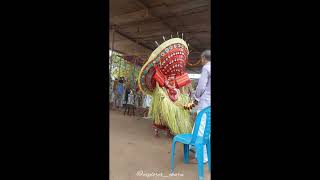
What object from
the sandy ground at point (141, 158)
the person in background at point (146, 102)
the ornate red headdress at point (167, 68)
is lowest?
the sandy ground at point (141, 158)

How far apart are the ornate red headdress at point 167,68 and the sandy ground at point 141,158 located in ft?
1.58

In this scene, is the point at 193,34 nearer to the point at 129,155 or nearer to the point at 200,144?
the point at 200,144

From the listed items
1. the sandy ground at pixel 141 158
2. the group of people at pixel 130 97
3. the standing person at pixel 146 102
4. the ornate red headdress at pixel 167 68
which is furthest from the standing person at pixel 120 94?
the standing person at pixel 146 102

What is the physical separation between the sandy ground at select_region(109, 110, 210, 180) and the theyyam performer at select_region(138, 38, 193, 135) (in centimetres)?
26

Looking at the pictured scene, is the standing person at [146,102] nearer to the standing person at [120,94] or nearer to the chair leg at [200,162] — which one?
the standing person at [120,94]

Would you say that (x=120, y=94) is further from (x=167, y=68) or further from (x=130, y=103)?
(x=167, y=68)

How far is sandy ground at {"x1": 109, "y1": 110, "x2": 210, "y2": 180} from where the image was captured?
102 centimetres

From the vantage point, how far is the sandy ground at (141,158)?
102 cm

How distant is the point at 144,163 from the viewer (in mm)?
1170

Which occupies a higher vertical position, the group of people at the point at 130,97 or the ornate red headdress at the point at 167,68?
the ornate red headdress at the point at 167,68

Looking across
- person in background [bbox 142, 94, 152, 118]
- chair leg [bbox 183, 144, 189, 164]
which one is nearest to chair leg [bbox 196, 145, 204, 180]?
chair leg [bbox 183, 144, 189, 164]

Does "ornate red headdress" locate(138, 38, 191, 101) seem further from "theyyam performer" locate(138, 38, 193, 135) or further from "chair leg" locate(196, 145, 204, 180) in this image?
"chair leg" locate(196, 145, 204, 180)

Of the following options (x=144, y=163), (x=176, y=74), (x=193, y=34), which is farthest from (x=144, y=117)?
(x=193, y=34)
